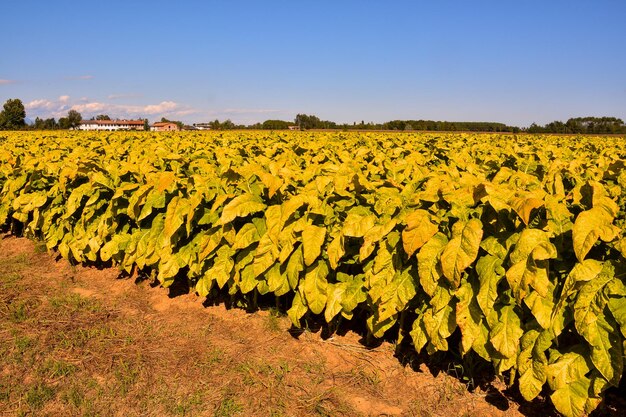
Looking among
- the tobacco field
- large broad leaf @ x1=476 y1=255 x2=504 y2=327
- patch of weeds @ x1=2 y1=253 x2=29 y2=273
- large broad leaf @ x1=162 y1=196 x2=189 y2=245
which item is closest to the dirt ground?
the tobacco field

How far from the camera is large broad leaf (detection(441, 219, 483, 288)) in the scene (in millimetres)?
2316

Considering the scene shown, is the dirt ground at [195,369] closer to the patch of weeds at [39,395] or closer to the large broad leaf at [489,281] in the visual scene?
the patch of weeds at [39,395]

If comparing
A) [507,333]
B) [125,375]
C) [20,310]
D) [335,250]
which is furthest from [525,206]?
[20,310]

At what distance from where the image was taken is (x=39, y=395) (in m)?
2.85

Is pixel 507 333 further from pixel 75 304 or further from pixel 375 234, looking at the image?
pixel 75 304

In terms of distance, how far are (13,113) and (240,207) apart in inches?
4489

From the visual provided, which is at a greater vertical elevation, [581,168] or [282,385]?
[581,168]

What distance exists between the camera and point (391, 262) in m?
2.83

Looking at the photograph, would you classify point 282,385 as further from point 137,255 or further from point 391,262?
point 137,255

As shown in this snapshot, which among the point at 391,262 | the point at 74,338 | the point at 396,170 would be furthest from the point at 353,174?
the point at 74,338

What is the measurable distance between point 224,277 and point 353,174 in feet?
4.32

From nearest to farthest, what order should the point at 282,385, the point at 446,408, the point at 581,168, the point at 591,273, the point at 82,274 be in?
1. the point at 591,273
2. the point at 446,408
3. the point at 282,385
4. the point at 581,168
5. the point at 82,274

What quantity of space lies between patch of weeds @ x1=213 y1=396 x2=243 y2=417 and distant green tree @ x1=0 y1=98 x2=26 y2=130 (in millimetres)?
108774

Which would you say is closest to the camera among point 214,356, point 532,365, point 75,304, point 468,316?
point 532,365
